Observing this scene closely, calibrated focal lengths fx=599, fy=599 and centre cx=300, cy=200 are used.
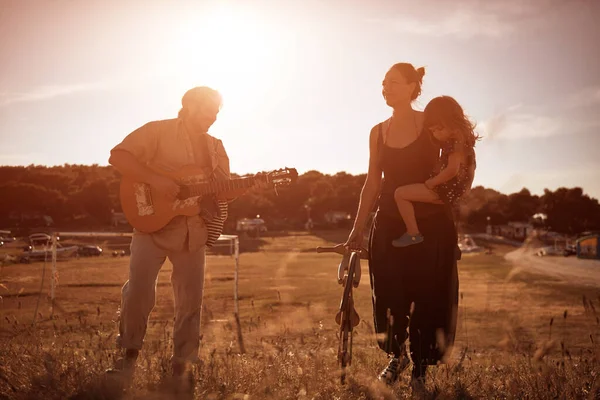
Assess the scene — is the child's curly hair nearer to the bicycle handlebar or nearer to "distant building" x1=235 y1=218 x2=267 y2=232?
the bicycle handlebar

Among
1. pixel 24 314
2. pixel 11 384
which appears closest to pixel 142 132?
pixel 11 384

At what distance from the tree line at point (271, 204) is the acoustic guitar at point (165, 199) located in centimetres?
56

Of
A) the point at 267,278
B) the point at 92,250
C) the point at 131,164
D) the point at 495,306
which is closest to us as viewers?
the point at 131,164

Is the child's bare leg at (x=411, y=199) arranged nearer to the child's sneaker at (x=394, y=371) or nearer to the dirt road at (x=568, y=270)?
the child's sneaker at (x=394, y=371)

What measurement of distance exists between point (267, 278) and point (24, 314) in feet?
50.9

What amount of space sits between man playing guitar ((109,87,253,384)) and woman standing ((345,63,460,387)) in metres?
1.20

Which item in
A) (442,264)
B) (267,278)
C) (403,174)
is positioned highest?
(403,174)

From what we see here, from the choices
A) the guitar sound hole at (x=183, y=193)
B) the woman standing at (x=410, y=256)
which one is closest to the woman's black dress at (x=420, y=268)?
the woman standing at (x=410, y=256)

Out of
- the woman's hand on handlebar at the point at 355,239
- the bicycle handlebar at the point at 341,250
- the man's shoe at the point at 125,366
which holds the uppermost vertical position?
the woman's hand on handlebar at the point at 355,239

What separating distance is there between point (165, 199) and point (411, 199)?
1.78 meters

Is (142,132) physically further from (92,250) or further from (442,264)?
(92,250)

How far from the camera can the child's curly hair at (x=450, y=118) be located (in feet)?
13.0

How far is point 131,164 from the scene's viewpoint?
170 inches

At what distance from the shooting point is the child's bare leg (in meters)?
3.96
